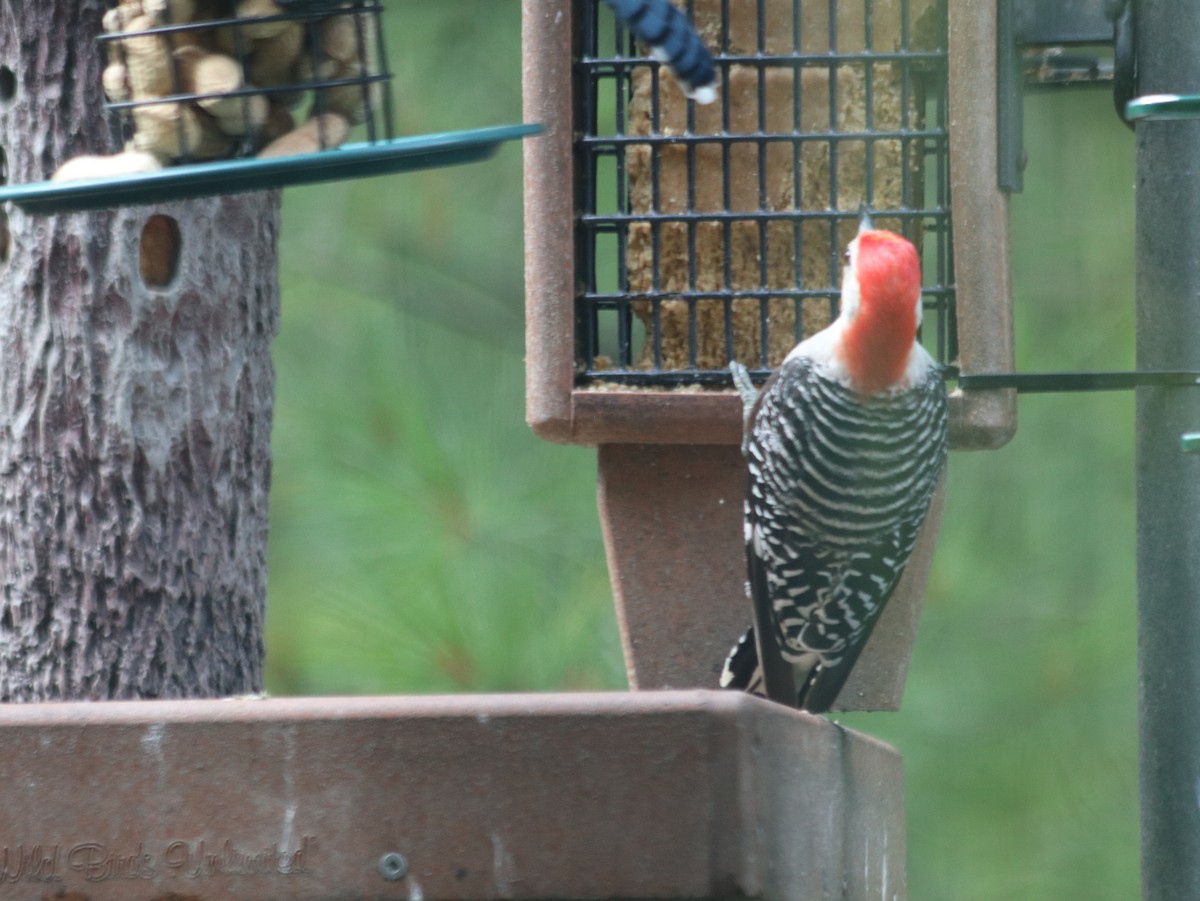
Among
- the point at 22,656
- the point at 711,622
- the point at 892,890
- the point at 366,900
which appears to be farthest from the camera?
the point at 711,622

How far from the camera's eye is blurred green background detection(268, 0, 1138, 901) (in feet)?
9.77

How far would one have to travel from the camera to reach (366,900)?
4.29ft

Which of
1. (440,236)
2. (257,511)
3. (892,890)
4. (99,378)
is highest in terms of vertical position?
(440,236)

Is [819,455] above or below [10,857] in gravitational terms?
above

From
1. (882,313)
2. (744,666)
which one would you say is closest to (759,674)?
(744,666)

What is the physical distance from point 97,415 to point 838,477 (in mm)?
941

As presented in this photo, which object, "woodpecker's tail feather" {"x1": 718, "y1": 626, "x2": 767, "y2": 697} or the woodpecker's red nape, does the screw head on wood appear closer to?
"woodpecker's tail feather" {"x1": 718, "y1": 626, "x2": 767, "y2": 697}

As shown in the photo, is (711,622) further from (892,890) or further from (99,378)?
(99,378)

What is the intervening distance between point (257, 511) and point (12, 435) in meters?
0.29

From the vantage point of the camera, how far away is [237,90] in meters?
1.54

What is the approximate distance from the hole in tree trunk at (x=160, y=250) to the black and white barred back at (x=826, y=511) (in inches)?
28.2

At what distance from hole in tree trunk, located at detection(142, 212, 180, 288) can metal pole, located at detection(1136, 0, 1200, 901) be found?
3.58 feet

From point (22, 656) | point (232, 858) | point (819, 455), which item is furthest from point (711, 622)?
point (232, 858)

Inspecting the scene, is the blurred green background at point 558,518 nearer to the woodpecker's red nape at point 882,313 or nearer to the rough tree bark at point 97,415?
the woodpecker's red nape at point 882,313
